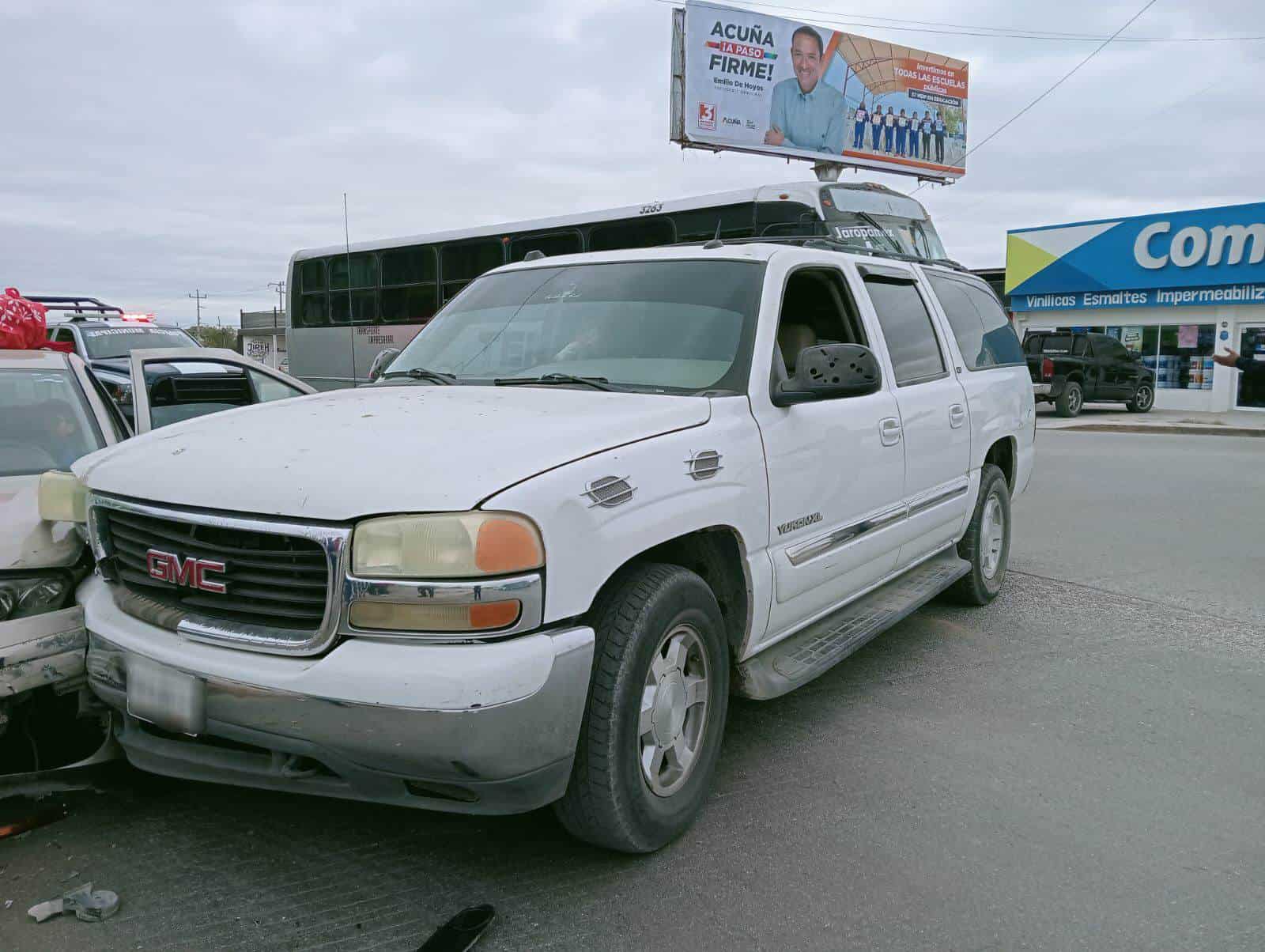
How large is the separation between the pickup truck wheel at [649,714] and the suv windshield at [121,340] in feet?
39.9

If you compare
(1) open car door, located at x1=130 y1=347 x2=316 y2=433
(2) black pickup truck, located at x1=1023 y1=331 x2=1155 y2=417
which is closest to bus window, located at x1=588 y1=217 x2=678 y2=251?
(1) open car door, located at x1=130 y1=347 x2=316 y2=433

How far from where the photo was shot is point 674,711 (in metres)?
3.10

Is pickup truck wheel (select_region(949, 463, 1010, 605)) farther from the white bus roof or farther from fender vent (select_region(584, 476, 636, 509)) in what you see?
the white bus roof

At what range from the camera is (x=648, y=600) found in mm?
2857

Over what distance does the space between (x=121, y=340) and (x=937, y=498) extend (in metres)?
12.3

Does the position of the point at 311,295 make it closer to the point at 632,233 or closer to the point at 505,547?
the point at 632,233

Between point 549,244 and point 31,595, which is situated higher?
point 549,244

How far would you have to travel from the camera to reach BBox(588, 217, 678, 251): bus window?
13695 millimetres

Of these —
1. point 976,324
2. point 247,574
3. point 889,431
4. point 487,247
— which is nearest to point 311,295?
point 487,247

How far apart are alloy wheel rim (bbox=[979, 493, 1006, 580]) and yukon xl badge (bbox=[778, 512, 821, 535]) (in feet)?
7.57

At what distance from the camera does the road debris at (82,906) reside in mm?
2705

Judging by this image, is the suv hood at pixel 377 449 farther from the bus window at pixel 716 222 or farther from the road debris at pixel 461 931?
the bus window at pixel 716 222

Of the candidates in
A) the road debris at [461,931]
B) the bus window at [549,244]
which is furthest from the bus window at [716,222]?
the road debris at [461,931]

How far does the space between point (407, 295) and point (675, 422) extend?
1450cm
